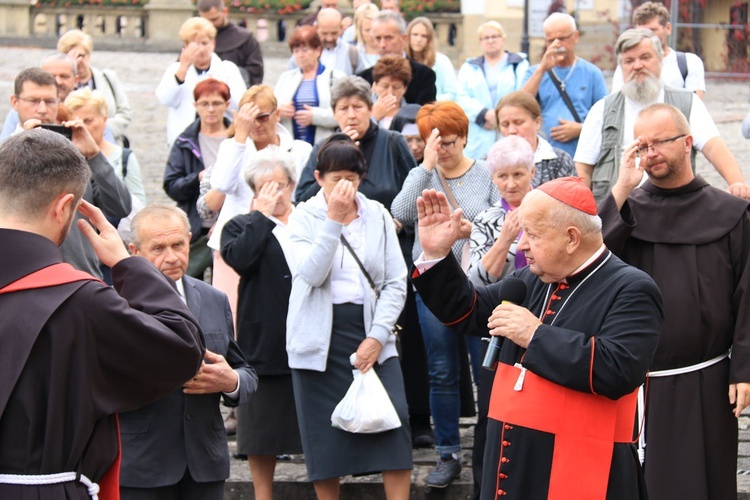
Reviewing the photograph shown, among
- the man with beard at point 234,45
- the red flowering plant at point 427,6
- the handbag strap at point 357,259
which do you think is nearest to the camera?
the handbag strap at point 357,259

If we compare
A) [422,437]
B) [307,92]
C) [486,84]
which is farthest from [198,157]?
[486,84]

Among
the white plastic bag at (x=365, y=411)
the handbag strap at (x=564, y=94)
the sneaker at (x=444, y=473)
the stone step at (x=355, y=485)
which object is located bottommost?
the stone step at (x=355, y=485)

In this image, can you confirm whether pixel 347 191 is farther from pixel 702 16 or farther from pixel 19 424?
pixel 702 16

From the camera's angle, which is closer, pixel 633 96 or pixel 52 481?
pixel 52 481

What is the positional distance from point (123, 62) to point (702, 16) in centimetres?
1071

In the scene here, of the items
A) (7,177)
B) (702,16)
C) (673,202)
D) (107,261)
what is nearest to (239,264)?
(673,202)

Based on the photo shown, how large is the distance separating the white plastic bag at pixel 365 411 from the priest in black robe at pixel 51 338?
2889 mm

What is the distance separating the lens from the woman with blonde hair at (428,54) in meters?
10.2

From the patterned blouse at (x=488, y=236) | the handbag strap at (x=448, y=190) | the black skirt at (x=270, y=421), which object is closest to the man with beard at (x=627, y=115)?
the handbag strap at (x=448, y=190)

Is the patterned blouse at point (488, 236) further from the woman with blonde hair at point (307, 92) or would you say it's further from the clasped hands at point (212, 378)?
the woman with blonde hair at point (307, 92)

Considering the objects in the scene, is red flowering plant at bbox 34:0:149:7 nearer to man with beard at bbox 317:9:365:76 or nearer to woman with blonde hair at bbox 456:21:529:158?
man with beard at bbox 317:9:365:76

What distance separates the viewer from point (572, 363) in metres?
4.75

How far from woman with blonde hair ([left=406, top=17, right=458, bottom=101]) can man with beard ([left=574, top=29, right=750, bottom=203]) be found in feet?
6.70

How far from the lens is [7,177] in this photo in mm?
3838
